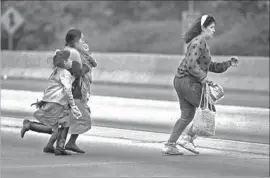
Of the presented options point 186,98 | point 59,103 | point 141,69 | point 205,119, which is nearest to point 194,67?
point 186,98

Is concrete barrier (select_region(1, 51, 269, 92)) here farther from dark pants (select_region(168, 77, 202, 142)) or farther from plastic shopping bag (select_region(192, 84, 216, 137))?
plastic shopping bag (select_region(192, 84, 216, 137))

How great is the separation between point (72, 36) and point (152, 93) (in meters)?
11.9

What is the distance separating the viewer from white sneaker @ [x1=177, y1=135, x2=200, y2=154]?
1140cm

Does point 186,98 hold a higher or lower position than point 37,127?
higher

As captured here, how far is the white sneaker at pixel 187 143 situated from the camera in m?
11.4

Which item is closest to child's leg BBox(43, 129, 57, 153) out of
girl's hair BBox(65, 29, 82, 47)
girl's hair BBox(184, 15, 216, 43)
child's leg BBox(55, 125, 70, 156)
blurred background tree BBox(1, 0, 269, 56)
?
child's leg BBox(55, 125, 70, 156)

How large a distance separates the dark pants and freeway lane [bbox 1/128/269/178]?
0.35 m

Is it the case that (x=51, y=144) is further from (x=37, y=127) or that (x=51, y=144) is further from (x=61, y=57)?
(x=61, y=57)

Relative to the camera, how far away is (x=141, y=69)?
2683 cm

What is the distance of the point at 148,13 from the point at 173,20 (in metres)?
2.32

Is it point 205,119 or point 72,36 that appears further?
point 72,36

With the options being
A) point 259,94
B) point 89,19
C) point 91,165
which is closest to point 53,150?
point 91,165

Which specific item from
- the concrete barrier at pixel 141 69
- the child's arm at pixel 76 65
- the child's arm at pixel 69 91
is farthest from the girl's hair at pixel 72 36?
the concrete barrier at pixel 141 69

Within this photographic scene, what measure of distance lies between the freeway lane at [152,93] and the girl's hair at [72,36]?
9.21 meters
